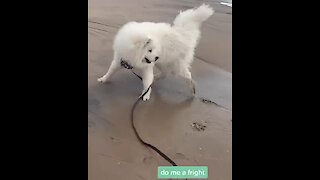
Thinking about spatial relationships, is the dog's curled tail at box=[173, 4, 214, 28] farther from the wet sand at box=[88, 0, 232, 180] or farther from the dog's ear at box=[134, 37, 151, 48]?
the dog's ear at box=[134, 37, 151, 48]

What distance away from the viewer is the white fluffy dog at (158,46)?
76.1 inches

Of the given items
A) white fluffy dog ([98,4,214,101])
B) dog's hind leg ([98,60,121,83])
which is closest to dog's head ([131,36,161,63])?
white fluffy dog ([98,4,214,101])

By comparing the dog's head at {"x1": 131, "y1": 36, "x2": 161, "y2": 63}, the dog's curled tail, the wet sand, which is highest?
the dog's curled tail

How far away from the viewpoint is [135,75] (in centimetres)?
211

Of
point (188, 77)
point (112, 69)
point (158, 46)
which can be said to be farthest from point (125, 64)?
point (188, 77)

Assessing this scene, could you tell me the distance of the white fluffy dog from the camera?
193 centimetres

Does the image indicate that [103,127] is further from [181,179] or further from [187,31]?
[187,31]

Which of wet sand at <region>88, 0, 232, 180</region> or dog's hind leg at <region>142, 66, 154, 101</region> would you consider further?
dog's hind leg at <region>142, 66, 154, 101</region>

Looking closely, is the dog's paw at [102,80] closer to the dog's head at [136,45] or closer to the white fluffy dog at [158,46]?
the white fluffy dog at [158,46]

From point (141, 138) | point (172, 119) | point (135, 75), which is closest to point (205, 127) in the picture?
point (172, 119)

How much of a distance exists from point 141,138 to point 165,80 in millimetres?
532

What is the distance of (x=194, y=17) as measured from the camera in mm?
2037

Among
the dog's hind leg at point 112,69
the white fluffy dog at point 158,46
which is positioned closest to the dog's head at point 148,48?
the white fluffy dog at point 158,46

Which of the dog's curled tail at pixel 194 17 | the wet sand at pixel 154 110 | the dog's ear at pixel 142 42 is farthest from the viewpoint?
the dog's curled tail at pixel 194 17
